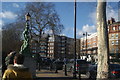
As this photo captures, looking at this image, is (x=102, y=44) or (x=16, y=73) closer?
(x=16, y=73)

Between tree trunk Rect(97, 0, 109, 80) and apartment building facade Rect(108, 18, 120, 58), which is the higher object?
apartment building facade Rect(108, 18, 120, 58)

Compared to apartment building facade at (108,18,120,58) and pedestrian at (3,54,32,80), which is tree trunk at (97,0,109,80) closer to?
pedestrian at (3,54,32,80)

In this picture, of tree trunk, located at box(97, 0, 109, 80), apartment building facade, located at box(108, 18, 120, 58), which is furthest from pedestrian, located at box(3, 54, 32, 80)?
apartment building facade, located at box(108, 18, 120, 58)

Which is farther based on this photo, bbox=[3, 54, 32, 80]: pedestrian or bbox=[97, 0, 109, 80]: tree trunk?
bbox=[97, 0, 109, 80]: tree trunk

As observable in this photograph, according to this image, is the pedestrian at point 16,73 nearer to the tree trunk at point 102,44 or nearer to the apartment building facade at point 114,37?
the tree trunk at point 102,44

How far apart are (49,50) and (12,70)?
146 metres

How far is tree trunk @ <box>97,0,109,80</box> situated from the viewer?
28.0 feet

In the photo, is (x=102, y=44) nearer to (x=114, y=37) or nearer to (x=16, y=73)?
(x=16, y=73)

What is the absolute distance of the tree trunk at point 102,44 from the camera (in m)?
8.54

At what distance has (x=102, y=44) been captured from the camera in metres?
8.62

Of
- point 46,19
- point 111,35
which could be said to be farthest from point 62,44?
point 46,19

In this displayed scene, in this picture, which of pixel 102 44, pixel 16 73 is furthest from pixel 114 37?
pixel 16 73

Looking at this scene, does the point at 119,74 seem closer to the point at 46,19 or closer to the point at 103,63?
Result: the point at 103,63

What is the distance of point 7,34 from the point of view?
47.5 meters
